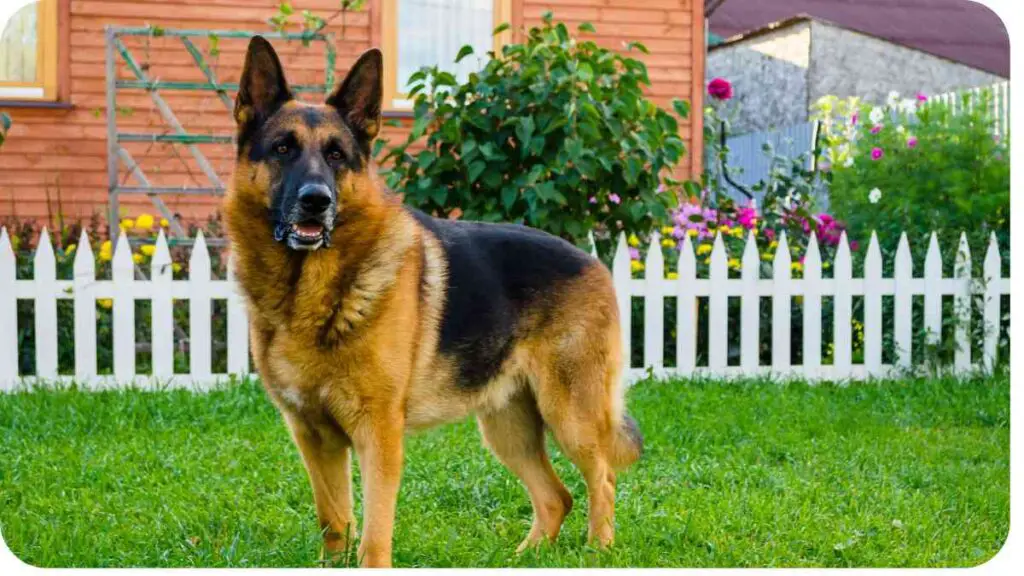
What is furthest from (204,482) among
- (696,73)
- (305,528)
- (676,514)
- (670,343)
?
(696,73)

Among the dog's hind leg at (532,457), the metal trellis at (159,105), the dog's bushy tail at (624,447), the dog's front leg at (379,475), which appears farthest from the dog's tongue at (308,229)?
the metal trellis at (159,105)

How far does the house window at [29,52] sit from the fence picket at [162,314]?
114 centimetres

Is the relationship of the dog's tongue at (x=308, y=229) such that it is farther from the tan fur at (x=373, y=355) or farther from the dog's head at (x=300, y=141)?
the tan fur at (x=373, y=355)

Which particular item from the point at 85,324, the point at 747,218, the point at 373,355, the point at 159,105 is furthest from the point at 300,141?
the point at 159,105

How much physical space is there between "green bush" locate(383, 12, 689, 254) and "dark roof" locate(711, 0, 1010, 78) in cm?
130

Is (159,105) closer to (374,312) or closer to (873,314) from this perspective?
(873,314)

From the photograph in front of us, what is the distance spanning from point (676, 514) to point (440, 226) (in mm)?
1297

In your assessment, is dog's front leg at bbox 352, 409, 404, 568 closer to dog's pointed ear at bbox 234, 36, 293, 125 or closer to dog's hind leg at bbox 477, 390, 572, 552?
dog's hind leg at bbox 477, 390, 572, 552

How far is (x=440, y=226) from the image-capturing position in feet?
11.0

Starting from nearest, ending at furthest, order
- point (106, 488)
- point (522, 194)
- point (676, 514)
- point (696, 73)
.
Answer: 1. point (676, 514)
2. point (106, 488)
3. point (522, 194)
4. point (696, 73)

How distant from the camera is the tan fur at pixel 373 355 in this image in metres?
2.91

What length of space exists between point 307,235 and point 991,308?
4716 millimetres

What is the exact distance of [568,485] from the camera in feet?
13.7

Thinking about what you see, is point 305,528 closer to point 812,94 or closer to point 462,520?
point 462,520
